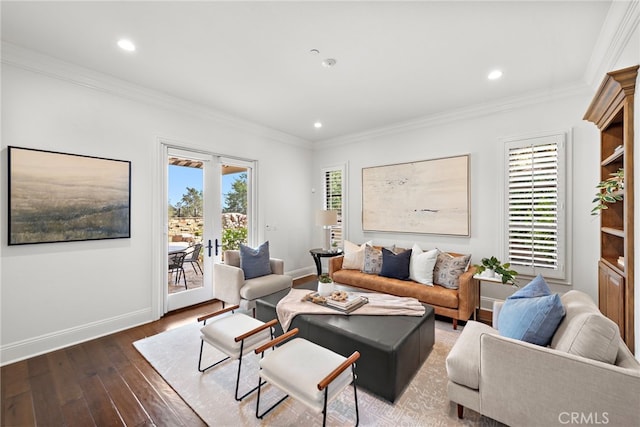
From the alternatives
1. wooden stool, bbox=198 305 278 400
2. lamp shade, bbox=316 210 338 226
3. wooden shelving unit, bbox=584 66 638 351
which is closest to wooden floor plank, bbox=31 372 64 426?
wooden stool, bbox=198 305 278 400

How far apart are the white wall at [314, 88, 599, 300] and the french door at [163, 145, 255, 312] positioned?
2.13 metres

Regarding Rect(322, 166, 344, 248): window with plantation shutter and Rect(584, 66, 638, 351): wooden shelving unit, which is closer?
Rect(584, 66, 638, 351): wooden shelving unit

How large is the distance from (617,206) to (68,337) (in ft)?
17.9

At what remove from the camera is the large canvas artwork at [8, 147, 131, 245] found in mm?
2496

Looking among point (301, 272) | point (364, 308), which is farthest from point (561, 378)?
point (301, 272)

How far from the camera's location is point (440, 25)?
2.17 meters

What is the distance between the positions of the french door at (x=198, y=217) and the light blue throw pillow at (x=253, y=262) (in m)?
0.64

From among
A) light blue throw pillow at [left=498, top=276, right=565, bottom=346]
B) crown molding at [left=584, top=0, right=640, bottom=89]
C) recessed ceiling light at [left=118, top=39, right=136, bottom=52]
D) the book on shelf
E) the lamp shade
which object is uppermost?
recessed ceiling light at [left=118, top=39, right=136, bottom=52]

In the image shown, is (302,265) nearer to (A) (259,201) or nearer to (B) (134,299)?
(A) (259,201)

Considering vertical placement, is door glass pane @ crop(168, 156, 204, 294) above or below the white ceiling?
below

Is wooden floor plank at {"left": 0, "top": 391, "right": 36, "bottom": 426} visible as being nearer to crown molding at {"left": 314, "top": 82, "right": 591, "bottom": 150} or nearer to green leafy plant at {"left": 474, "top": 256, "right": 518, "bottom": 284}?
green leafy plant at {"left": 474, "top": 256, "right": 518, "bottom": 284}

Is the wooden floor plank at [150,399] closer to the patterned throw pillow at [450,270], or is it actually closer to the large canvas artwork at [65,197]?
the large canvas artwork at [65,197]

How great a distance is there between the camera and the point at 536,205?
3320 millimetres

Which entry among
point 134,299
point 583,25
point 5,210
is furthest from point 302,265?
point 583,25
